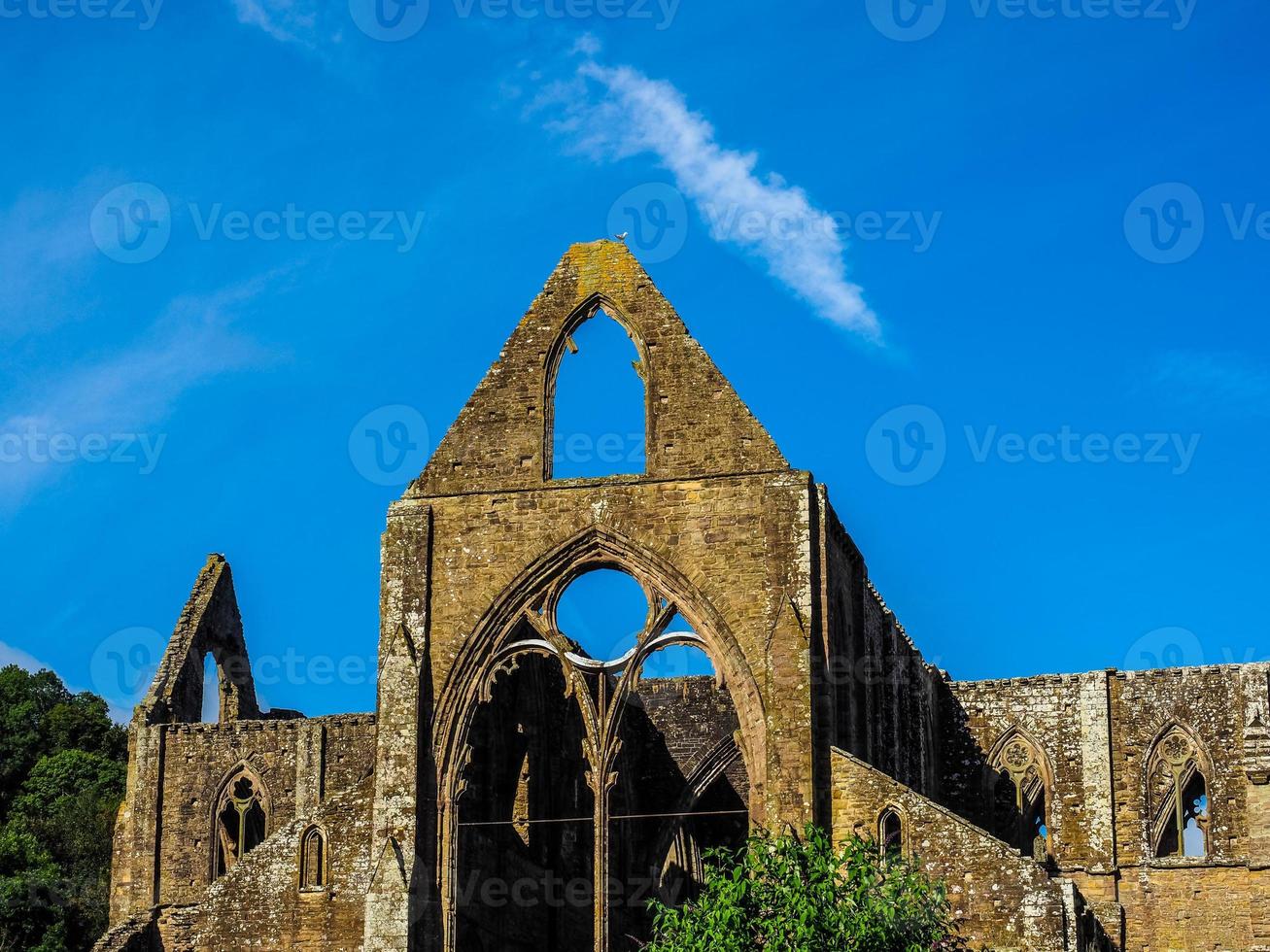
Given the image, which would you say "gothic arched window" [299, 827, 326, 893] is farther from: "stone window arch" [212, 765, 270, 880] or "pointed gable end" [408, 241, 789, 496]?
"stone window arch" [212, 765, 270, 880]

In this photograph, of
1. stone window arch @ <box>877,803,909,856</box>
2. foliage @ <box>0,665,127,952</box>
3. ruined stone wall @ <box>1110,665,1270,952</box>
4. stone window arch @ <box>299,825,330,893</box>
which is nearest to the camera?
stone window arch @ <box>877,803,909,856</box>

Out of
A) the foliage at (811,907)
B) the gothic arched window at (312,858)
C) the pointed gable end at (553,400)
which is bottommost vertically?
the foliage at (811,907)

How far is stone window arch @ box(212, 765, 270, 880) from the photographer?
152ft

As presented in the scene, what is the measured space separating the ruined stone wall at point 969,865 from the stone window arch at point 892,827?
0.08ft

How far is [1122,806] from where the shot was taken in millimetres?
39781

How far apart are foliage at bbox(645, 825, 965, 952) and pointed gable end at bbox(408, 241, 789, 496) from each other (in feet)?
20.8

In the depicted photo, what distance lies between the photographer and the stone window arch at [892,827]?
30.5 metres

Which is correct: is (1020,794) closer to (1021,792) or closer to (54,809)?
(1021,792)

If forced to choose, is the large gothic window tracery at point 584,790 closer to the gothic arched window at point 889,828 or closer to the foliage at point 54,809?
the gothic arched window at point 889,828

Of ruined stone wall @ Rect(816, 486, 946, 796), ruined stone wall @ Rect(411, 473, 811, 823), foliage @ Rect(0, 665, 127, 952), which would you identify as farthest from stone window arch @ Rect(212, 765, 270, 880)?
ruined stone wall @ Rect(411, 473, 811, 823)

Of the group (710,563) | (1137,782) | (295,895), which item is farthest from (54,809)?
(710,563)

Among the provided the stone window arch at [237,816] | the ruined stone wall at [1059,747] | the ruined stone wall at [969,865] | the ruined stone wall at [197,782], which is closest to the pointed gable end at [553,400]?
the ruined stone wall at [969,865]

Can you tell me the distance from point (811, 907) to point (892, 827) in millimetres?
4178

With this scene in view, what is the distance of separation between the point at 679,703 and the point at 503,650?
30.1ft
